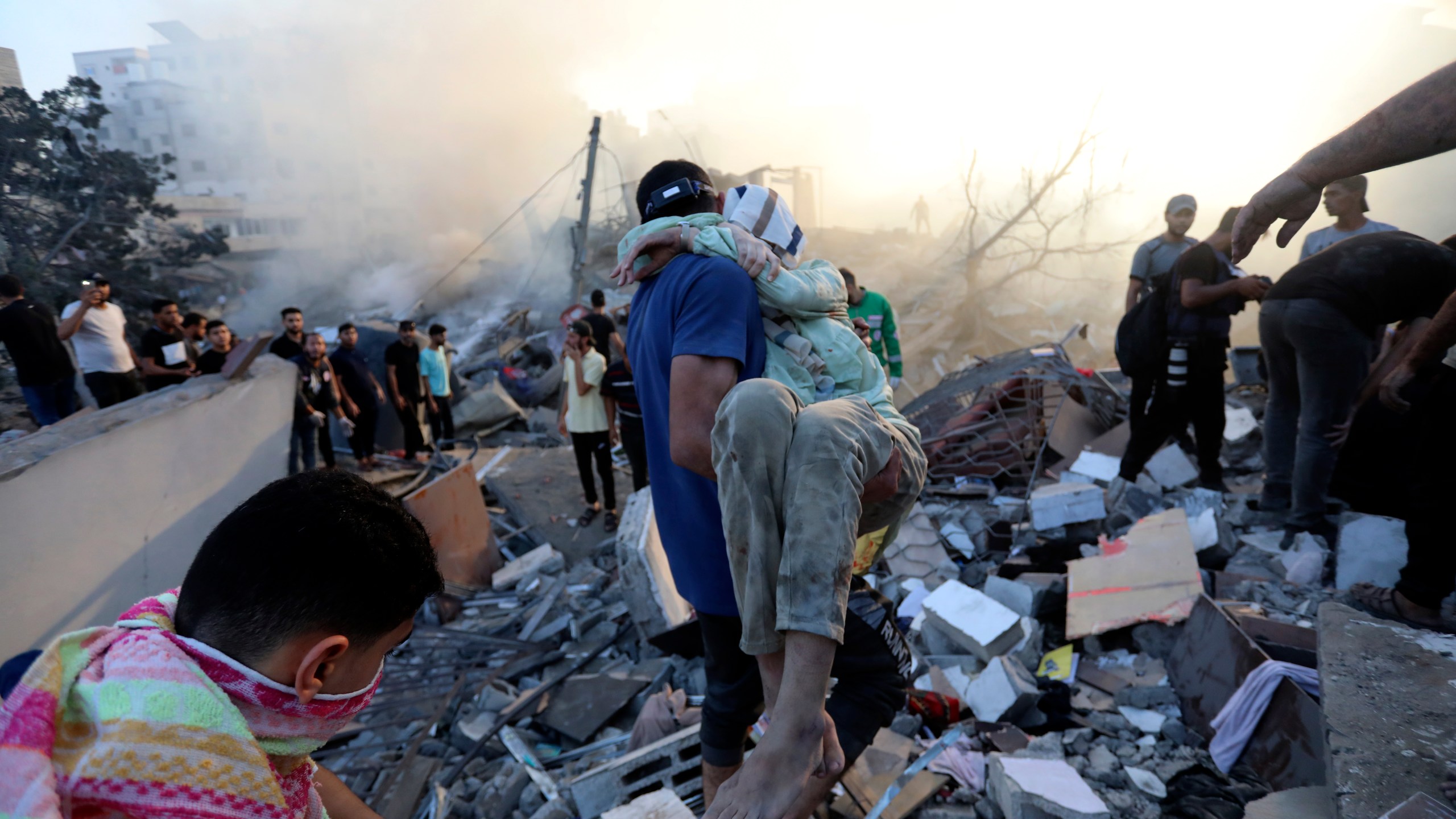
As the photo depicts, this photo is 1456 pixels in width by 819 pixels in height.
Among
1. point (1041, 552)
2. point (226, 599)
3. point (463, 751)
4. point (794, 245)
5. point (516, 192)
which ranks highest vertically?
point (516, 192)

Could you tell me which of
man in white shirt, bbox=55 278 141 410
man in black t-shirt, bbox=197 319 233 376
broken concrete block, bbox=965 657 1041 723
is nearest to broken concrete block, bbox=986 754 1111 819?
broken concrete block, bbox=965 657 1041 723

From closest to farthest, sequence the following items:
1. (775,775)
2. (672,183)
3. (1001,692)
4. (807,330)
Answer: (775,775) < (807,330) < (672,183) < (1001,692)

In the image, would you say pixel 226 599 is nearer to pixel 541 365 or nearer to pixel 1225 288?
pixel 1225 288

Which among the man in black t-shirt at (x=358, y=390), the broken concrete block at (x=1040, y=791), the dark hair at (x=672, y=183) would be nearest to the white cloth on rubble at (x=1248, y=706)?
the broken concrete block at (x=1040, y=791)

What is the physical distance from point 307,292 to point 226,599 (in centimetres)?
3580

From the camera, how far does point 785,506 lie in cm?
153

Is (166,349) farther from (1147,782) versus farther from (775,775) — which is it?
(1147,782)

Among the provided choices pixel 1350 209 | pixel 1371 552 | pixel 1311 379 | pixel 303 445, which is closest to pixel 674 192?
pixel 1371 552

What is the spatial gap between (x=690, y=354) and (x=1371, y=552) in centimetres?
371

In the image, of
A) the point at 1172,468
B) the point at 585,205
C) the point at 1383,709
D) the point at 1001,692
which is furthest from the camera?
the point at 585,205

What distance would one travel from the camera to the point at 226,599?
1.02 meters

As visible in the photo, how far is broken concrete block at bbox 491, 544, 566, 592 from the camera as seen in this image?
17.4ft

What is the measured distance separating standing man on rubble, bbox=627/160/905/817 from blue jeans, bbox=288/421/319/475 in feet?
17.7

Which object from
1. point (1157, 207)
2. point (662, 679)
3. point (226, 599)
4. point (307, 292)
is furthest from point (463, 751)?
point (307, 292)
